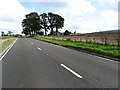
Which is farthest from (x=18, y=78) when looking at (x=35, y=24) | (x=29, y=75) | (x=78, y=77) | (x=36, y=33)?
(x=36, y=33)

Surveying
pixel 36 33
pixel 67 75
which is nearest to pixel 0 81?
pixel 67 75

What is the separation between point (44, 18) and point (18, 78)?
115631mm

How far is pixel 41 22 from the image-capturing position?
120 m

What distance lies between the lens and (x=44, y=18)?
121 metres

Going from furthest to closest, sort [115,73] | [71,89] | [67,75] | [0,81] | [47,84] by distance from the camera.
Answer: [115,73] < [67,75] < [0,81] < [47,84] < [71,89]

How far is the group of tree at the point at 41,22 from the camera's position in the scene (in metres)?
114

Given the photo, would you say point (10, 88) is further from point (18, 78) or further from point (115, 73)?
point (115, 73)

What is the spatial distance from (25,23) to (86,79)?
120 meters

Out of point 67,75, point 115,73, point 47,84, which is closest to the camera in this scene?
point 47,84

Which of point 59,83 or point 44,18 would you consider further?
point 44,18

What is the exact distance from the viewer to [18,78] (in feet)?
23.6

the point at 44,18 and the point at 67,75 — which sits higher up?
the point at 44,18

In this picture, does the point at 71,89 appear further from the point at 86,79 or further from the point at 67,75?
the point at 67,75

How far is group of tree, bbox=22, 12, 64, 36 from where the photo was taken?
114 metres
